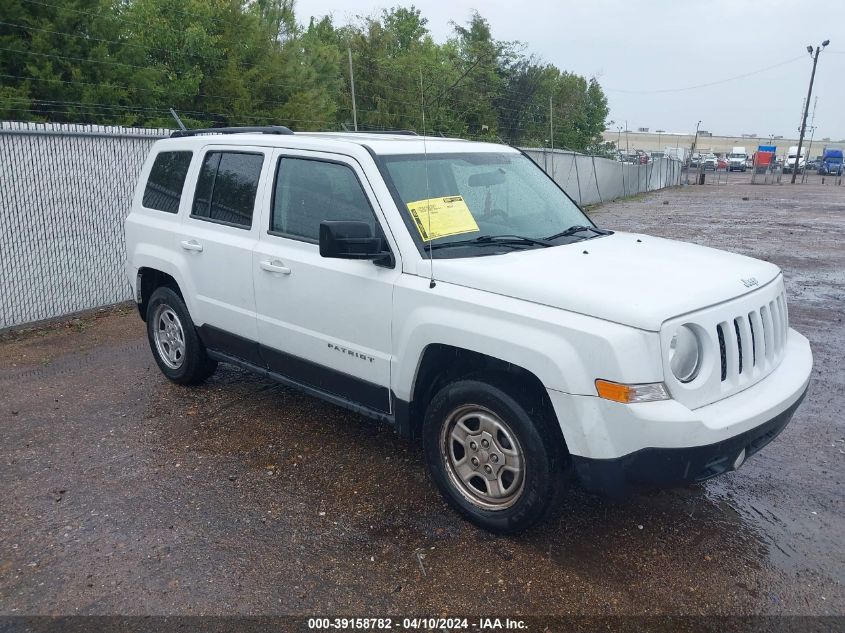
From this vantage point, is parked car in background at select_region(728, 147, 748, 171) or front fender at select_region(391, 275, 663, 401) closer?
front fender at select_region(391, 275, 663, 401)

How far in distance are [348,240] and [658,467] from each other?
5.94 ft

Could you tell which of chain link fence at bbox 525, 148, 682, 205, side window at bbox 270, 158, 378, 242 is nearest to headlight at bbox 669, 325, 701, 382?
side window at bbox 270, 158, 378, 242

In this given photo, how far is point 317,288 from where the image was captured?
4.20 m

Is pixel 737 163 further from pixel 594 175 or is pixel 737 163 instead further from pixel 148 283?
pixel 148 283

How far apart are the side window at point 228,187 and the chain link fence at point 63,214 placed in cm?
347

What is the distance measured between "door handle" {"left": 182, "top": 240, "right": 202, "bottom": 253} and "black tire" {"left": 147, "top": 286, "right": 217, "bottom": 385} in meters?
0.48

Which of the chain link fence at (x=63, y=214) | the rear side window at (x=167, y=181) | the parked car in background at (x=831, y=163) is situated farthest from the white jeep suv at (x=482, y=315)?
the parked car in background at (x=831, y=163)

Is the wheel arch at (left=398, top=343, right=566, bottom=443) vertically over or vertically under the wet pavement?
over

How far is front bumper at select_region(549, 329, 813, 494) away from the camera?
9.98 ft

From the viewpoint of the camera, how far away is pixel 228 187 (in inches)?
195

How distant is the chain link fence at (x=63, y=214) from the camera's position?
7508 millimetres

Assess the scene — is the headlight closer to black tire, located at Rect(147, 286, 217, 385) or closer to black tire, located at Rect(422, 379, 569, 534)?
black tire, located at Rect(422, 379, 569, 534)

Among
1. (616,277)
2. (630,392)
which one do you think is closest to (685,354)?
(630,392)

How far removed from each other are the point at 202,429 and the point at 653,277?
319 cm
